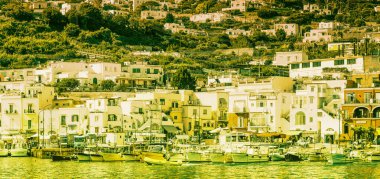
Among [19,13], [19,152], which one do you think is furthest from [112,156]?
[19,13]

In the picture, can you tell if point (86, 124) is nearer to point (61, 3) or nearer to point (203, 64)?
point (203, 64)

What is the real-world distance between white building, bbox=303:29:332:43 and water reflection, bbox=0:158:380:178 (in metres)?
86.8

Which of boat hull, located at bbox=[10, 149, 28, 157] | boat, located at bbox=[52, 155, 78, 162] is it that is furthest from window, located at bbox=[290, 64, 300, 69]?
boat, located at bbox=[52, 155, 78, 162]

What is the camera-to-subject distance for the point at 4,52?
118625 millimetres

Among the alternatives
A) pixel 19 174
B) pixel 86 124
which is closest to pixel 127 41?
pixel 86 124

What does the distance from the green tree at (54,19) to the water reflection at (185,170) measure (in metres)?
68.9

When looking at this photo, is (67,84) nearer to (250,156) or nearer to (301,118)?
(301,118)

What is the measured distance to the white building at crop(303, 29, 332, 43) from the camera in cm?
15462

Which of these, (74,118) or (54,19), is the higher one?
(54,19)

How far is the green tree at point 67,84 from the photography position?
322 feet

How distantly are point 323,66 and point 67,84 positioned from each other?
90.1 feet

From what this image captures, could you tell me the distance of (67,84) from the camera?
325 ft

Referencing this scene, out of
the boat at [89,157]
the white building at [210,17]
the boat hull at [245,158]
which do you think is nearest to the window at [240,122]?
the boat hull at [245,158]

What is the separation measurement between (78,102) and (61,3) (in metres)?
83.8
